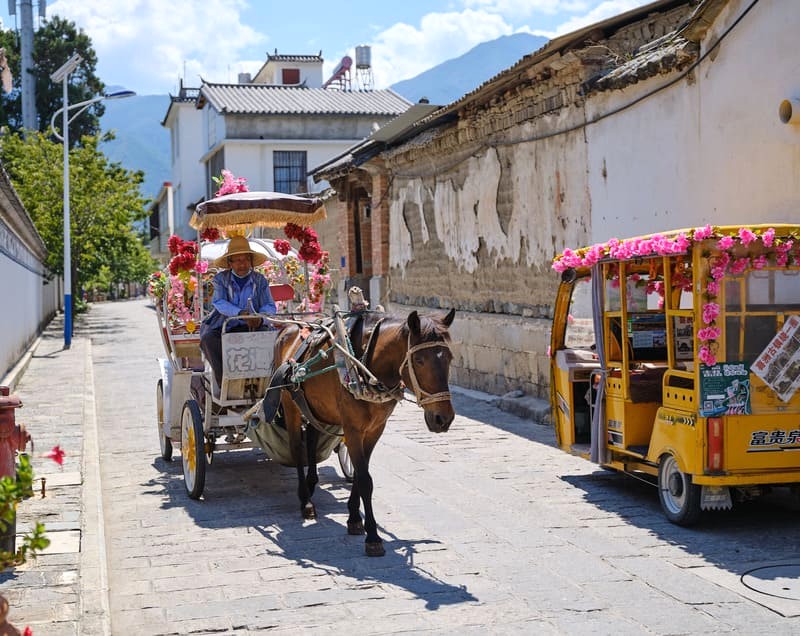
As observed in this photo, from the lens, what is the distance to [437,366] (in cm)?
661

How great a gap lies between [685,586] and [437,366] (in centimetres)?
209

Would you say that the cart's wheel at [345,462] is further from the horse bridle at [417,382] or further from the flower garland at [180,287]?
the horse bridle at [417,382]

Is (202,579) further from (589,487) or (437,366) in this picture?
(589,487)

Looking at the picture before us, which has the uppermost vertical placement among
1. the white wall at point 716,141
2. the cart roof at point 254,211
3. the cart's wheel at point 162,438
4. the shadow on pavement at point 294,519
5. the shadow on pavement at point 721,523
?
the white wall at point 716,141

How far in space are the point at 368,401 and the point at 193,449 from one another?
227cm

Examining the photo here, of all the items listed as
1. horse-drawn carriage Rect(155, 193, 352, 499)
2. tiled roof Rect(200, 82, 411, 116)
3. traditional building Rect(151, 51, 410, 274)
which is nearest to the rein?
horse-drawn carriage Rect(155, 193, 352, 499)

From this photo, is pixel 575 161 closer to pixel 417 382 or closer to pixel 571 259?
pixel 571 259

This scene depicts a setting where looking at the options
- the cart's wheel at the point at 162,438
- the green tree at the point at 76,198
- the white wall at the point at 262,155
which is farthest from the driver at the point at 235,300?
the white wall at the point at 262,155

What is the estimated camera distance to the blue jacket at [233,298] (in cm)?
903

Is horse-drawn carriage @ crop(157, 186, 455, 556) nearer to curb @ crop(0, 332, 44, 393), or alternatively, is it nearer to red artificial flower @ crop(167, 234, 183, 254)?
red artificial flower @ crop(167, 234, 183, 254)

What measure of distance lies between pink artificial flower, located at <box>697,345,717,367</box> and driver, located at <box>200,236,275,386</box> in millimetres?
3864

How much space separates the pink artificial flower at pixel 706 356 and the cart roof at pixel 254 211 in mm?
3810

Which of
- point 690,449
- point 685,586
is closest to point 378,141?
point 690,449

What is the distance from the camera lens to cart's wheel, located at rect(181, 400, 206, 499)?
8.55 metres
